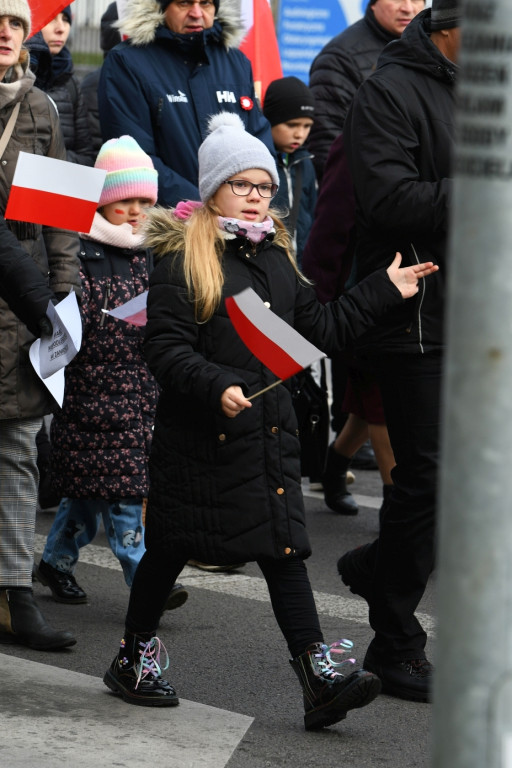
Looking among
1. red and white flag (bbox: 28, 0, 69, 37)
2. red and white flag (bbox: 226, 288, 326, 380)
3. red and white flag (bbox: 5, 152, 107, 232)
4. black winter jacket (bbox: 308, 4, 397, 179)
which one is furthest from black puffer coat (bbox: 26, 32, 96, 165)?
red and white flag (bbox: 226, 288, 326, 380)

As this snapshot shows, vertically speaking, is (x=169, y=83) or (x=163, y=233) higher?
(x=169, y=83)

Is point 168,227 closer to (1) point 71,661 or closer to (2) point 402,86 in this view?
(2) point 402,86

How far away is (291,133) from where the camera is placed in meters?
7.94

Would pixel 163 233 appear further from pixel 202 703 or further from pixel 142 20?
pixel 142 20

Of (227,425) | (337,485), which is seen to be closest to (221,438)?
(227,425)

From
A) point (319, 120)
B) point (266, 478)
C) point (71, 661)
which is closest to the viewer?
point (266, 478)

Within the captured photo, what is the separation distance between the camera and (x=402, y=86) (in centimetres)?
438

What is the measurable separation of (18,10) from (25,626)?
2.04m

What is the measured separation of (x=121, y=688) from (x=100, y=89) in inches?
122

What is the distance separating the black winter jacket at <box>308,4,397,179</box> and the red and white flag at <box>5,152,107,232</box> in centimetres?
370

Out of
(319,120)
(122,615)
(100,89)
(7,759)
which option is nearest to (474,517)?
(7,759)

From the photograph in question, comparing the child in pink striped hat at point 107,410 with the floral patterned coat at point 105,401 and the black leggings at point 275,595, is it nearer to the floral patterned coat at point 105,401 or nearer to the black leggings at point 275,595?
the floral patterned coat at point 105,401

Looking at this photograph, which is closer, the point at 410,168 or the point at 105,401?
the point at 410,168

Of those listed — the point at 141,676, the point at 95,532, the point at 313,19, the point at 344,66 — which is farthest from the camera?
the point at 313,19
